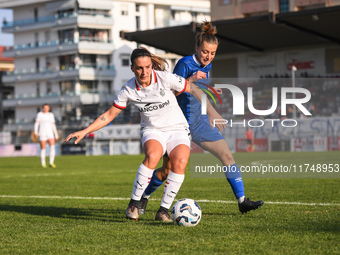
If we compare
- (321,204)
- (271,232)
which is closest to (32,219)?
(271,232)

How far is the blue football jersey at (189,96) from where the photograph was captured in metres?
5.93

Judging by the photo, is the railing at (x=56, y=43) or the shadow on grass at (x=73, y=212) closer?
the shadow on grass at (x=73, y=212)

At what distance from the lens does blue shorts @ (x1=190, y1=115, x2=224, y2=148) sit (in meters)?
5.98

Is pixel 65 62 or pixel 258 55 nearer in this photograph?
pixel 258 55

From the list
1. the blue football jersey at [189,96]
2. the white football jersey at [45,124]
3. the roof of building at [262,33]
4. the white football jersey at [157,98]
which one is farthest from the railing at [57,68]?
the white football jersey at [157,98]

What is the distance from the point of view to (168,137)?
549 cm

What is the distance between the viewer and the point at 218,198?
24.9 ft

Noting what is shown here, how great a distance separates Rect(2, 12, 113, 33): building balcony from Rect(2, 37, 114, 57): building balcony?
1.92 metres

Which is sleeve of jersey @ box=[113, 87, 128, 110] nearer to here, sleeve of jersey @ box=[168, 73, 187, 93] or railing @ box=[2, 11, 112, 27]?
sleeve of jersey @ box=[168, 73, 187, 93]

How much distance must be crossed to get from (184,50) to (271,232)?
103ft

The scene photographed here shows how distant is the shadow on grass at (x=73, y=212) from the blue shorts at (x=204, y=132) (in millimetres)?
1224

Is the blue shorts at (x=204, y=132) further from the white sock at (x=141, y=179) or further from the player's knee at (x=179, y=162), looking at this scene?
the white sock at (x=141, y=179)

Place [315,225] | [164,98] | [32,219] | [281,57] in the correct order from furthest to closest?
[281,57] < [32,219] < [164,98] < [315,225]

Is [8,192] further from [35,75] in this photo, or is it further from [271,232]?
[35,75]
